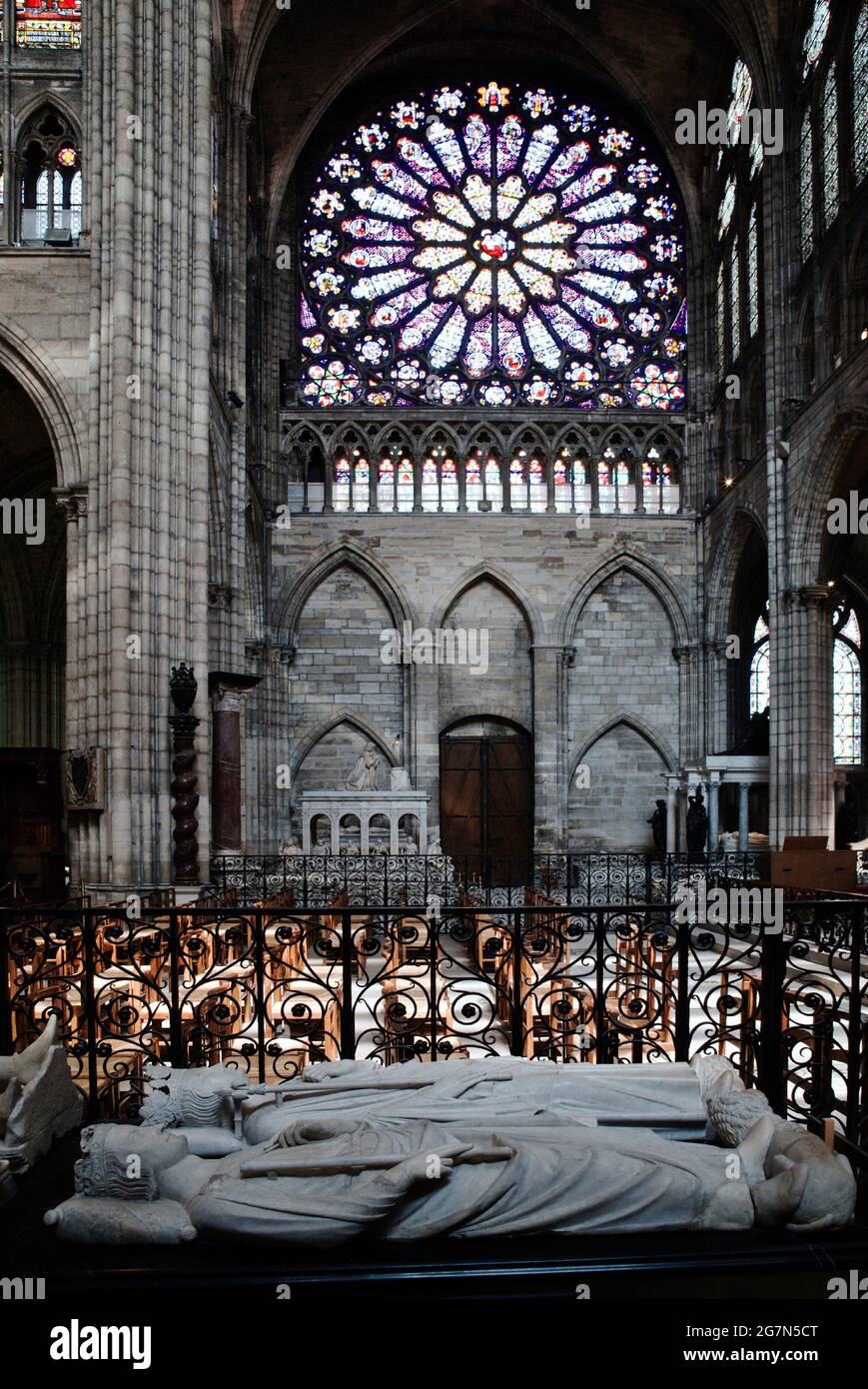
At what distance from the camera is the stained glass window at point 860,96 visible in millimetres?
14750

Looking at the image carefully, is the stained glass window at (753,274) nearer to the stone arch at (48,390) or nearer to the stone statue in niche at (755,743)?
the stone statue in niche at (755,743)

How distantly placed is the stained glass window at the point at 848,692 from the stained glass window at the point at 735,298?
6.66 meters

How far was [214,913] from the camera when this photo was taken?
468cm

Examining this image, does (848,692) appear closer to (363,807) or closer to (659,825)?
(659,825)

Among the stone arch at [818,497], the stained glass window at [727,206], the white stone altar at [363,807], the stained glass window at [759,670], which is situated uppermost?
the stained glass window at [727,206]

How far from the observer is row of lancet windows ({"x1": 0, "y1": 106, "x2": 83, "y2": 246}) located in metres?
12.7

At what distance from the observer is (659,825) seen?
20.8 m

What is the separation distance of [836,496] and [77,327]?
10.9 meters

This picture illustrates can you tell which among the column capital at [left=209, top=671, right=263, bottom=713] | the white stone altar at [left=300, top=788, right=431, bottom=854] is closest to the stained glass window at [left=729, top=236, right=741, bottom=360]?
the white stone altar at [left=300, top=788, right=431, bottom=854]

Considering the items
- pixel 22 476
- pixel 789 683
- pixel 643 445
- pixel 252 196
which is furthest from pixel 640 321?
pixel 22 476

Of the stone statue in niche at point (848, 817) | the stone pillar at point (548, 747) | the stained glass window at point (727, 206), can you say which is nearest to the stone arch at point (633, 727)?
the stone pillar at point (548, 747)

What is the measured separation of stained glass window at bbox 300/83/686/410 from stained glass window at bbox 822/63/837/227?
685cm

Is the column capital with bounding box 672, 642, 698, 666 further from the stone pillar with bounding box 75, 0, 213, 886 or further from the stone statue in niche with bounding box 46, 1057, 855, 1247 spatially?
the stone statue in niche with bounding box 46, 1057, 855, 1247
